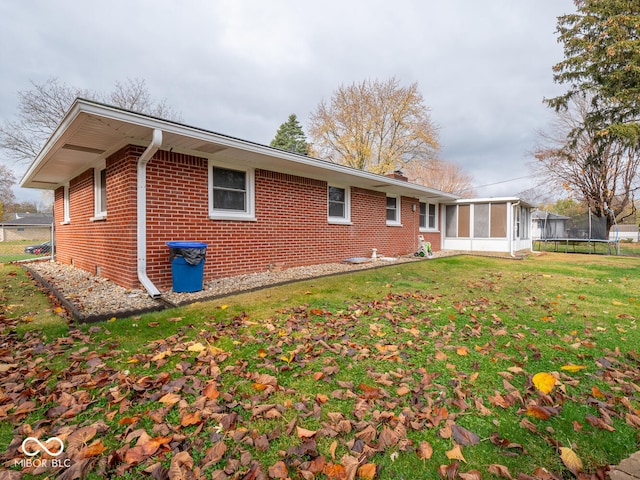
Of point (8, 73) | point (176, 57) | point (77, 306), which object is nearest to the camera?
point (77, 306)

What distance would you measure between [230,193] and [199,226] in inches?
43.9

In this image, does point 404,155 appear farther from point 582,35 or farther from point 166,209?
point 166,209

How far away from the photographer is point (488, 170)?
38.2 meters

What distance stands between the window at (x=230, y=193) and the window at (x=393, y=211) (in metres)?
6.38

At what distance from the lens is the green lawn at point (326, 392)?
1593 millimetres

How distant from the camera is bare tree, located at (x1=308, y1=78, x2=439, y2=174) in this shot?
24203 mm

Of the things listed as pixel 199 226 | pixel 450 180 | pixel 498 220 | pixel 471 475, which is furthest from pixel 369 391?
pixel 450 180

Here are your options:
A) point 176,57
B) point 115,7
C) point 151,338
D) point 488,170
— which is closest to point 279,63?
point 176,57

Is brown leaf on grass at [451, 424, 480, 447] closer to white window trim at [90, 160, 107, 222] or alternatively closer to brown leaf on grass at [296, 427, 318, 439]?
brown leaf on grass at [296, 427, 318, 439]

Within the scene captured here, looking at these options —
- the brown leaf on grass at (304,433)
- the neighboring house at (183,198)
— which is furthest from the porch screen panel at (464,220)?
the brown leaf on grass at (304,433)

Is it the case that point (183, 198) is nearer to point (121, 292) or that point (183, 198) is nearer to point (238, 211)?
point (238, 211)

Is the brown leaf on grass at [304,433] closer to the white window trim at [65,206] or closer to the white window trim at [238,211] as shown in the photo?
the white window trim at [238,211]

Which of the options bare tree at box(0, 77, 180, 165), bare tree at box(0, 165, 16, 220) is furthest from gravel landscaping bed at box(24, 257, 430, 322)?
bare tree at box(0, 165, 16, 220)

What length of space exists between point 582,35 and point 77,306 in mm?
23407
